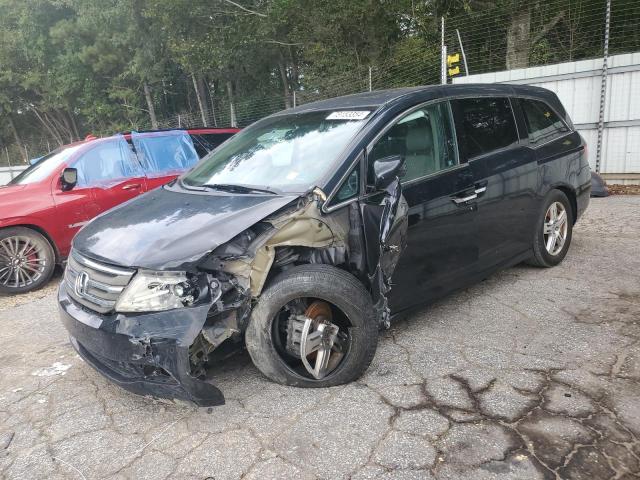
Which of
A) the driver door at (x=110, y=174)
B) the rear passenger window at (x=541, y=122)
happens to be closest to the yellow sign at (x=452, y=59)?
the rear passenger window at (x=541, y=122)

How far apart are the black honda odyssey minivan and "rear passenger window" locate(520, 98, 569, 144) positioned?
0.41m

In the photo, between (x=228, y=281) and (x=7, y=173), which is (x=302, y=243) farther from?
(x=7, y=173)

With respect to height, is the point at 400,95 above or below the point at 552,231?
above

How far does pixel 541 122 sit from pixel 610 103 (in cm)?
507

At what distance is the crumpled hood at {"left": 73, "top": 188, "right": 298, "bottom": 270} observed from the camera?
2518 mm

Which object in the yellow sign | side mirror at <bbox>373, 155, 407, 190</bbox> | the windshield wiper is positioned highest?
the yellow sign

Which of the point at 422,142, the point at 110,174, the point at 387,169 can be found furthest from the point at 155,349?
the point at 110,174

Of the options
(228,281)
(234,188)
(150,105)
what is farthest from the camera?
(150,105)

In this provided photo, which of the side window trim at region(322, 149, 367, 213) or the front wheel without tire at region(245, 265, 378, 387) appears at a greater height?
the side window trim at region(322, 149, 367, 213)

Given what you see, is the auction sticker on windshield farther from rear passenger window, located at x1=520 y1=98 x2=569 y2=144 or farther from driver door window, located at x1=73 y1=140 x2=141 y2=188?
driver door window, located at x1=73 y1=140 x2=141 y2=188

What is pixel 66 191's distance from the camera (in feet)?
18.6

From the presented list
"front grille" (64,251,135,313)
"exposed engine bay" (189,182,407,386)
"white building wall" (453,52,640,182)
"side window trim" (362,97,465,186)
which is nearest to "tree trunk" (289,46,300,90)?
"white building wall" (453,52,640,182)

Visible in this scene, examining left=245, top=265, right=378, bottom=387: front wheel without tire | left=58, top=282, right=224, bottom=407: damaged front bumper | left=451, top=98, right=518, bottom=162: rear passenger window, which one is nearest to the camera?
left=58, top=282, right=224, bottom=407: damaged front bumper

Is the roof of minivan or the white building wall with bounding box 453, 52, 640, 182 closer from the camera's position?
the roof of minivan
